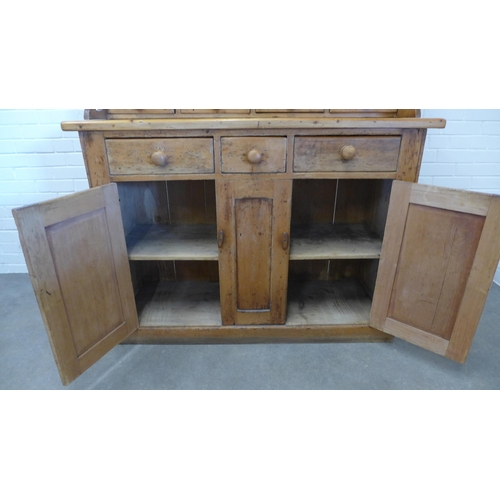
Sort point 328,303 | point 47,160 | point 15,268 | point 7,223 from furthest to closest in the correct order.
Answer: point 15,268 < point 7,223 < point 47,160 < point 328,303

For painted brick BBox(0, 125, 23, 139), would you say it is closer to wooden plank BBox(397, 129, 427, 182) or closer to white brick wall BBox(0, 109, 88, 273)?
white brick wall BBox(0, 109, 88, 273)

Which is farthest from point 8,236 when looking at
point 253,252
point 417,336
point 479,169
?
point 479,169

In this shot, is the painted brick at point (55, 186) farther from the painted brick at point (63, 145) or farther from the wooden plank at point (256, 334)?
the wooden plank at point (256, 334)

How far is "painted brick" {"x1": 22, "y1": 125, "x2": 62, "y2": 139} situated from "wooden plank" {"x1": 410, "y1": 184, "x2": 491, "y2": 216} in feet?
6.86

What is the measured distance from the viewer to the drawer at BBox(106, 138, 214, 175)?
1.42 metres

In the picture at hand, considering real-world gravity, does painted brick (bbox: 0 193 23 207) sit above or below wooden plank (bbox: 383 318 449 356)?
above

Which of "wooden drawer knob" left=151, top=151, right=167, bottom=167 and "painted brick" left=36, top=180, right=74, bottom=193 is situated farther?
"painted brick" left=36, top=180, right=74, bottom=193

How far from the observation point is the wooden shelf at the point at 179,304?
5.85 ft

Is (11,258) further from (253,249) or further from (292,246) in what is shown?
(292,246)

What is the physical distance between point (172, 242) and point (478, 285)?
139 centimetres

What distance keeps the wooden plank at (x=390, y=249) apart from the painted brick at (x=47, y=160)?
2.00 m

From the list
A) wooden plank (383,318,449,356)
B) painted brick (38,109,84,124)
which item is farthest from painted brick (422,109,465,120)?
painted brick (38,109,84,124)

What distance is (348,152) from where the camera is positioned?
1423 mm

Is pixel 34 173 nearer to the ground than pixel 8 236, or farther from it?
farther from it
